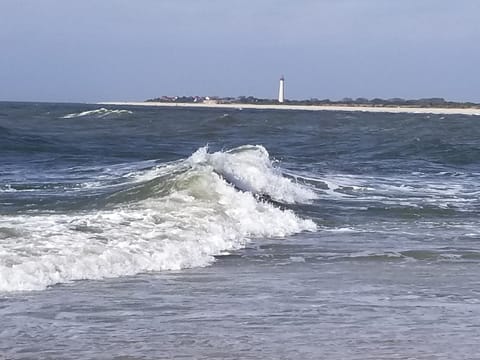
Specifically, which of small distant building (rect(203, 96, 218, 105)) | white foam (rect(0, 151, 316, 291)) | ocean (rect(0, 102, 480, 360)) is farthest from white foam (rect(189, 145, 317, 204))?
small distant building (rect(203, 96, 218, 105))

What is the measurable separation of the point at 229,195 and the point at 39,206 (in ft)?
9.03

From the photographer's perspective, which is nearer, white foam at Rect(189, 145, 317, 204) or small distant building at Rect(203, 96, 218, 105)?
white foam at Rect(189, 145, 317, 204)

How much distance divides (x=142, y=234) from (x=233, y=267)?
158 cm

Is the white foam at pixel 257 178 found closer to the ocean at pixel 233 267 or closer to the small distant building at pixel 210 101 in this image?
the ocean at pixel 233 267

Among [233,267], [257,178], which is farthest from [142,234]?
[257,178]

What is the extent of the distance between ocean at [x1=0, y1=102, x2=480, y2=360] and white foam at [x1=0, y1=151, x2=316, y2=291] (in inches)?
1.0

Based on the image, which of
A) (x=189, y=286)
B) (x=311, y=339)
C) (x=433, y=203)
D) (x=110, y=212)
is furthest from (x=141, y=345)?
(x=433, y=203)

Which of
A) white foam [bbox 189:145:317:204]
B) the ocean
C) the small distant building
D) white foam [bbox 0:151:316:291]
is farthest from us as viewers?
the small distant building

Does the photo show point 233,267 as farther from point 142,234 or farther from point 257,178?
point 257,178

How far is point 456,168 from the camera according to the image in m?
25.9

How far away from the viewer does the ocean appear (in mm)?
5742

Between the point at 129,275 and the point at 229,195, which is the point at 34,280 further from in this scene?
the point at 229,195

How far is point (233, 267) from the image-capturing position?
875cm

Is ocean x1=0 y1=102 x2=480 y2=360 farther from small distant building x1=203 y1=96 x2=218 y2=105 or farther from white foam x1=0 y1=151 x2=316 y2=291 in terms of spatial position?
small distant building x1=203 y1=96 x2=218 y2=105
